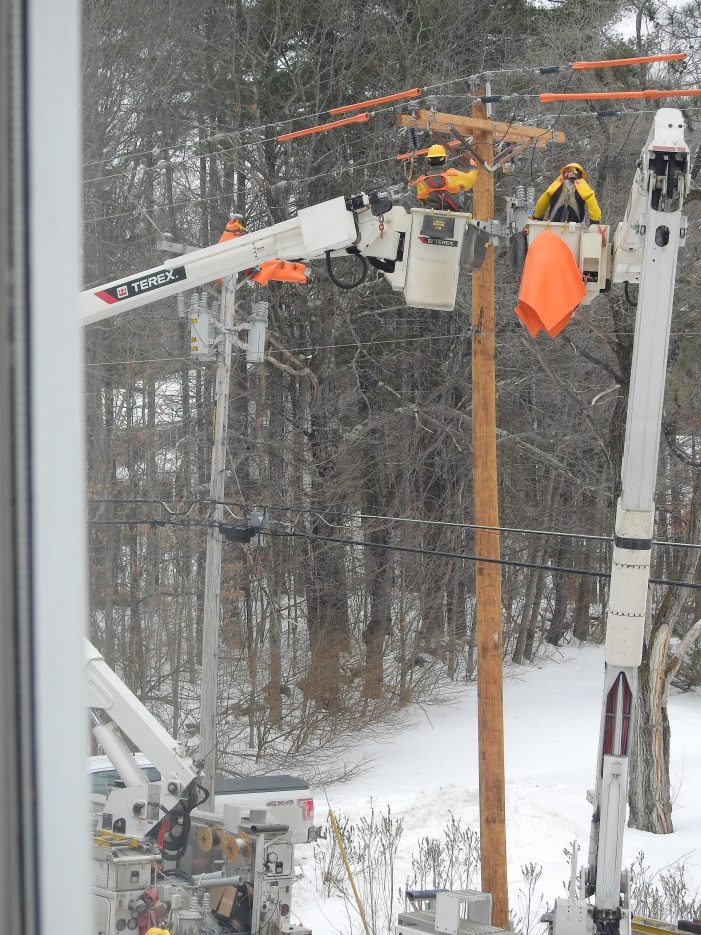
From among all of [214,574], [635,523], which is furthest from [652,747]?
[635,523]

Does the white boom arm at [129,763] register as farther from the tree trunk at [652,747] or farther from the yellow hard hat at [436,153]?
the tree trunk at [652,747]

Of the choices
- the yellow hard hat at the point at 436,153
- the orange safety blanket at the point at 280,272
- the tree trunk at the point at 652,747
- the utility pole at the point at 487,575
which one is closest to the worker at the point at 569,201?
the yellow hard hat at the point at 436,153

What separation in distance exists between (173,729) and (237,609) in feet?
11.5

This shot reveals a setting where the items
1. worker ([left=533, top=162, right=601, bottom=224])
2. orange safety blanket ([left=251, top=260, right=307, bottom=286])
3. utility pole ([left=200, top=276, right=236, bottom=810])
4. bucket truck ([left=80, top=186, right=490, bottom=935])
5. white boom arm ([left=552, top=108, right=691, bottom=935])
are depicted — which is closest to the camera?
white boom arm ([left=552, top=108, right=691, bottom=935])

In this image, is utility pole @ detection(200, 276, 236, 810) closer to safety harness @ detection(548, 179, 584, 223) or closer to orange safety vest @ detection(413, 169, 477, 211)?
orange safety vest @ detection(413, 169, 477, 211)

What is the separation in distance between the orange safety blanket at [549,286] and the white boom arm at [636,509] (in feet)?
1.88

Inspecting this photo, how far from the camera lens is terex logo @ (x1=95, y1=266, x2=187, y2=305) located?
8.90 m

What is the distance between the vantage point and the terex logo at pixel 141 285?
8.90 m

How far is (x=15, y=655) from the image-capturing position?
45.4 inches

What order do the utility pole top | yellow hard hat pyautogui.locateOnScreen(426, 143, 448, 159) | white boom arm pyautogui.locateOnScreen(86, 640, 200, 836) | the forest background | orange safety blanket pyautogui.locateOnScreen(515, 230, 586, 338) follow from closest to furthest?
orange safety blanket pyautogui.locateOnScreen(515, 230, 586, 338) → white boom arm pyautogui.locateOnScreen(86, 640, 200, 836) → yellow hard hat pyautogui.locateOnScreen(426, 143, 448, 159) → the utility pole top → the forest background

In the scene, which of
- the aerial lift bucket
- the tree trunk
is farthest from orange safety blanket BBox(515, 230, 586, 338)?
the tree trunk

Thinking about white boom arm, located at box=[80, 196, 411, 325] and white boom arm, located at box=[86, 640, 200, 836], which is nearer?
white boom arm, located at box=[80, 196, 411, 325]

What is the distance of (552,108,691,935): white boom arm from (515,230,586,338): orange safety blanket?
1.88ft

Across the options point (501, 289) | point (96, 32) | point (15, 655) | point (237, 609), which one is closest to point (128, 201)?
point (96, 32)
